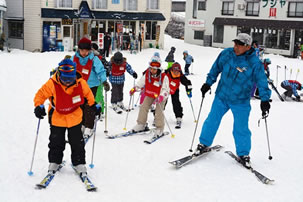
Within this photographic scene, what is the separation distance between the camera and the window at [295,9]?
33.4m

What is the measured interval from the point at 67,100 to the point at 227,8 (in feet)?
117

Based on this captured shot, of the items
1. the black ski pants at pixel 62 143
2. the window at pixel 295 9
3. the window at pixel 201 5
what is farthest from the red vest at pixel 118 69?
the window at pixel 201 5

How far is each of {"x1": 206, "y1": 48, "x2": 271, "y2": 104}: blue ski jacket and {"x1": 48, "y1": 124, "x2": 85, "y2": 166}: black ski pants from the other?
239 cm

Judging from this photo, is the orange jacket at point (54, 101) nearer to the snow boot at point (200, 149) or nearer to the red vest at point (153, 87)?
the snow boot at point (200, 149)

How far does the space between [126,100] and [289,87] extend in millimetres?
5644

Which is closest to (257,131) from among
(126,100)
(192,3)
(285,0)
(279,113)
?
(279,113)

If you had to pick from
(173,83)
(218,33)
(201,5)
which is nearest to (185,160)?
(173,83)

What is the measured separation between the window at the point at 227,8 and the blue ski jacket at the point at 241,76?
33.6 m

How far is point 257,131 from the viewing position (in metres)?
8.48

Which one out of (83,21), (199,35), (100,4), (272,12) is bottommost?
(199,35)

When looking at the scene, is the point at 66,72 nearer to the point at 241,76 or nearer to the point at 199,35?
the point at 241,76

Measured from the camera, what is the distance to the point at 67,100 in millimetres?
4965

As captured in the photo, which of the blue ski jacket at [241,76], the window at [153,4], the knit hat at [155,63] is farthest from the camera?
the window at [153,4]

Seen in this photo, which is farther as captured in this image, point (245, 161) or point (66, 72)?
point (245, 161)
